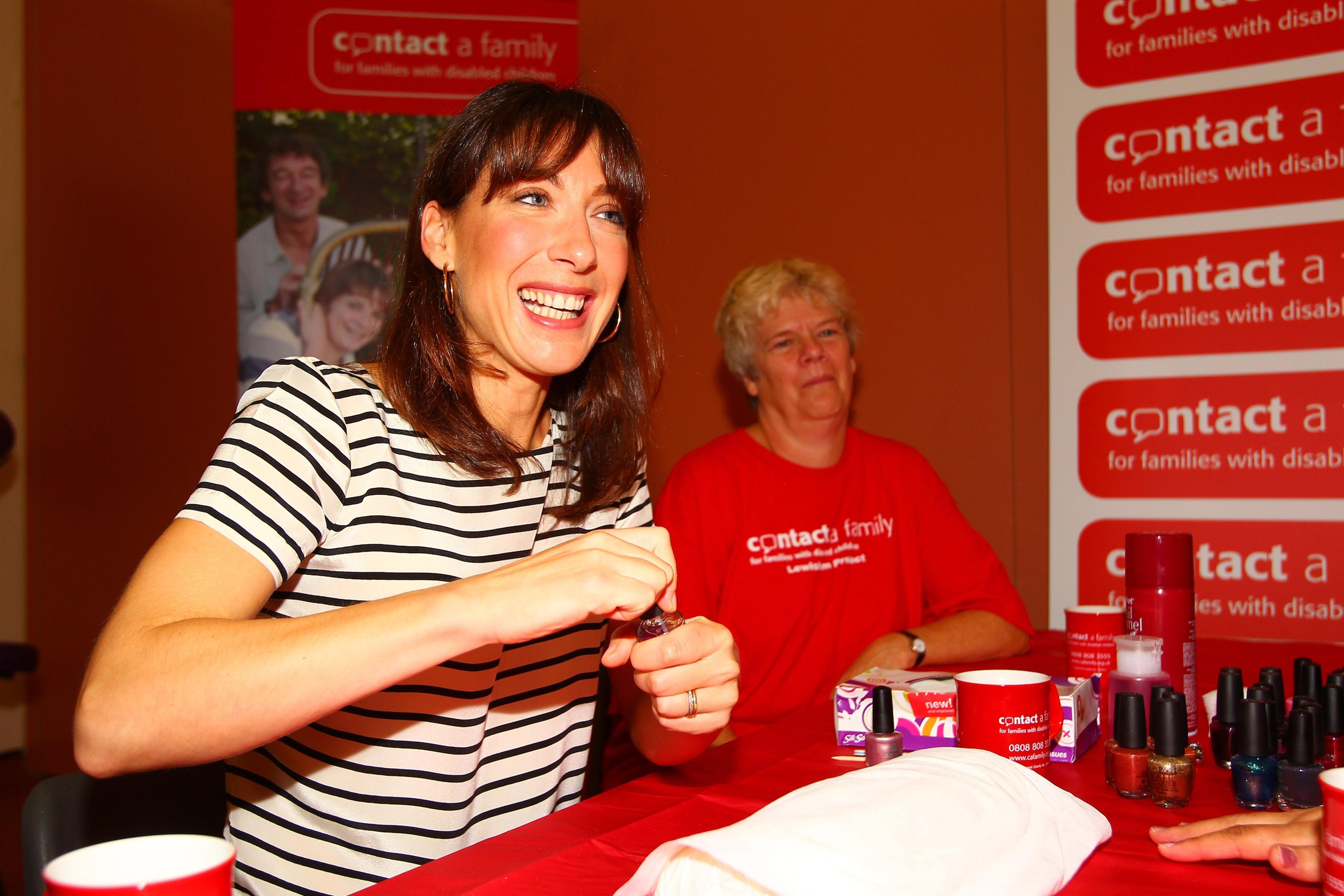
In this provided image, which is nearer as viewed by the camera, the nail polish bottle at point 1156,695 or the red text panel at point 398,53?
the nail polish bottle at point 1156,695

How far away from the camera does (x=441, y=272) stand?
4.64 feet

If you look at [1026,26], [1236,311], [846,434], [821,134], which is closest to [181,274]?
[821,134]

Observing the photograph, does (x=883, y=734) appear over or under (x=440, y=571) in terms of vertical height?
under

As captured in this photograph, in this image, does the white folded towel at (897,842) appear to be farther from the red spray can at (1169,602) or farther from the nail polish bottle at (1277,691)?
the red spray can at (1169,602)

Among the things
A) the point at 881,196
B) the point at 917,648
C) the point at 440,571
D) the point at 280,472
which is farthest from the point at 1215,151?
the point at 280,472

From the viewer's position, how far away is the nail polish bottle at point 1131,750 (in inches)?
40.8

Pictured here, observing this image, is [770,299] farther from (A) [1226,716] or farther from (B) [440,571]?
(A) [1226,716]

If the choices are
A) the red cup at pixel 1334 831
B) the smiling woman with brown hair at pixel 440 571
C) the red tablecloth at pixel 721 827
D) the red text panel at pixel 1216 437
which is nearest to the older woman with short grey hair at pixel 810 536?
the red text panel at pixel 1216 437

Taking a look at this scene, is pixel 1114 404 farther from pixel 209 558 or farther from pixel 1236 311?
pixel 209 558

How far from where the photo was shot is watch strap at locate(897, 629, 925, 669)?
6.15 feet

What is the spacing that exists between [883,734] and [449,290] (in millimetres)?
836

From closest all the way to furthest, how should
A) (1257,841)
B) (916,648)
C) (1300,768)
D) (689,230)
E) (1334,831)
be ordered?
1. (1334,831)
2. (1257,841)
3. (1300,768)
4. (916,648)
5. (689,230)

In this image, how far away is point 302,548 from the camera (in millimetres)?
1068

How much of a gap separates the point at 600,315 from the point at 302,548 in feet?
1.70
